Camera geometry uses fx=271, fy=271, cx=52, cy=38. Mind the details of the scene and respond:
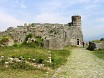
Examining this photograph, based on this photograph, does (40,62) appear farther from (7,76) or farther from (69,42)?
(69,42)

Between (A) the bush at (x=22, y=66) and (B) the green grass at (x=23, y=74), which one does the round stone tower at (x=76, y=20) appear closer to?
(A) the bush at (x=22, y=66)

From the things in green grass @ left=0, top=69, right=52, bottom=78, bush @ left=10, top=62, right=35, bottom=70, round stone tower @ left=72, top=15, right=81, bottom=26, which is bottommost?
green grass @ left=0, top=69, right=52, bottom=78

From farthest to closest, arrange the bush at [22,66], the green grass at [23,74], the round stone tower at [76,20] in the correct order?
the round stone tower at [76,20] < the bush at [22,66] < the green grass at [23,74]

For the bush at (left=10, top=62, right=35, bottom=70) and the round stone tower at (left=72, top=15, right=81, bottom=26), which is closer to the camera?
the bush at (left=10, top=62, right=35, bottom=70)

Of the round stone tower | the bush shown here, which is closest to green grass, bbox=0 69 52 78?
the bush

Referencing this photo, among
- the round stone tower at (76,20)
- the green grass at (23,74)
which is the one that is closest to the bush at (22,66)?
the green grass at (23,74)

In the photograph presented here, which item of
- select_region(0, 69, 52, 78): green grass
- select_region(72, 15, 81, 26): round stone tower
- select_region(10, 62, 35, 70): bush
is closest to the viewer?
select_region(0, 69, 52, 78): green grass

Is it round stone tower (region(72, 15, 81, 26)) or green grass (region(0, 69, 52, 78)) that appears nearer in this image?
green grass (region(0, 69, 52, 78))

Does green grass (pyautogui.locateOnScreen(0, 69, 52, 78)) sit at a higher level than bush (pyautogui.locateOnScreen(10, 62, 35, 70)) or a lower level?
lower

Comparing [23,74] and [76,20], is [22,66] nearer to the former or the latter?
[23,74]

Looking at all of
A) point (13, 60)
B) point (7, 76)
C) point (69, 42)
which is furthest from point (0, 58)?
point (69, 42)

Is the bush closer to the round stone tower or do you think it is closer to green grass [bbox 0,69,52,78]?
green grass [bbox 0,69,52,78]

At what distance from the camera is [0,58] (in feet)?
71.0

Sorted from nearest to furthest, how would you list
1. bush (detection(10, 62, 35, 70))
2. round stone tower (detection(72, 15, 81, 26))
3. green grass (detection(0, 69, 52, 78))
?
green grass (detection(0, 69, 52, 78)) → bush (detection(10, 62, 35, 70)) → round stone tower (detection(72, 15, 81, 26))
